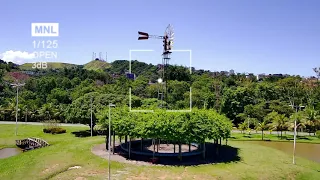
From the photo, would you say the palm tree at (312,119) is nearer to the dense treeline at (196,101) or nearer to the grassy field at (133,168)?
the dense treeline at (196,101)

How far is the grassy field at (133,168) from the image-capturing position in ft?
115

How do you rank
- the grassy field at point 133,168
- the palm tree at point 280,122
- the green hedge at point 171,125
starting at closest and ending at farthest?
the grassy field at point 133,168 → the green hedge at point 171,125 → the palm tree at point 280,122

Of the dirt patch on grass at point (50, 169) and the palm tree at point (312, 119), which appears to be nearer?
the dirt patch on grass at point (50, 169)

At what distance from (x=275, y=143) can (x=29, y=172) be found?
157 feet

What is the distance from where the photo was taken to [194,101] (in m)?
94.3

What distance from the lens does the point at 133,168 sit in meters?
37.4

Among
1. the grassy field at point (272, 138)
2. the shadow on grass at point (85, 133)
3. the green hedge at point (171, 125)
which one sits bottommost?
the grassy field at point (272, 138)

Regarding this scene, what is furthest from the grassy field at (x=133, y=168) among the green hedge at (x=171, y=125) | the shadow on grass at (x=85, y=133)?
the shadow on grass at (x=85, y=133)

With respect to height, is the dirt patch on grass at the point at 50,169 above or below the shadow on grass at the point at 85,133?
below

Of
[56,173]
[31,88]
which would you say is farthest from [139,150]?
[31,88]

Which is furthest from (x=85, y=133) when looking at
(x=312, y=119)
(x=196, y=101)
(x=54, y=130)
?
(x=312, y=119)

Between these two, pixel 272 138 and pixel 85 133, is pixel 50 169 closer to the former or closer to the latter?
pixel 85 133

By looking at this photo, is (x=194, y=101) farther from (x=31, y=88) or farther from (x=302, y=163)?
(x=31, y=88)

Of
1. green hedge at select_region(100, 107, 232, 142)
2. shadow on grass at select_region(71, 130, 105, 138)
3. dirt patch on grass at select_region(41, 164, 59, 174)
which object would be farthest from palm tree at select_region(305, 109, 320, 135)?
dirt patch on grass at select_region(41, 164, 59, 174)
